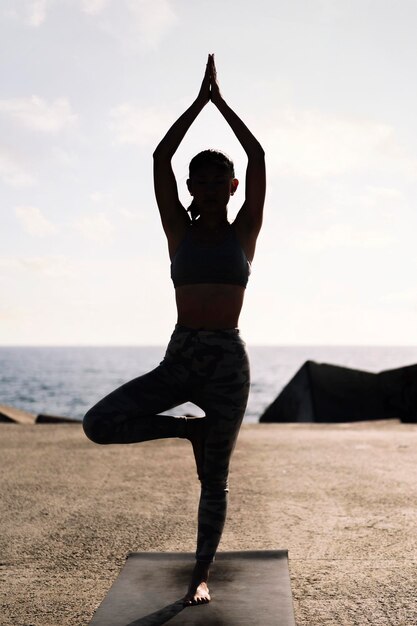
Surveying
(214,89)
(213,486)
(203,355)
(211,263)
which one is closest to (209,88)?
(214,89)

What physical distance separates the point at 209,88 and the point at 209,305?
123 centimetres

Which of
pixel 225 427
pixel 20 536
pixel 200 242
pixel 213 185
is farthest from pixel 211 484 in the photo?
pixel 20 536

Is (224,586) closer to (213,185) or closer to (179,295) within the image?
(179,295)

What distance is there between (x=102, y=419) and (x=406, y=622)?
5.62 feet

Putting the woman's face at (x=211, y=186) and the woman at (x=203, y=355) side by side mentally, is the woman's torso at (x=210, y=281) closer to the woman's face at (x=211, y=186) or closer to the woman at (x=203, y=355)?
the woman at (x=203, y=355)

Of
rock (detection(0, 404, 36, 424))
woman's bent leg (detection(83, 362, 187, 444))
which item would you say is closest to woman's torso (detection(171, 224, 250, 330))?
woman's bent leg (detection(83, 362, 187, 444))

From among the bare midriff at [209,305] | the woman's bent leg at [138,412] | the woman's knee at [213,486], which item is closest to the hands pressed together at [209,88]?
the bare midriff at [209,305]

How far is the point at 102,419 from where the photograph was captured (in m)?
3.25

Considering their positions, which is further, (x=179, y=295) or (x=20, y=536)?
(x=20, y=536)

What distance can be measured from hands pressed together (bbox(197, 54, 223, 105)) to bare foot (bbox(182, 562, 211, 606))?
240 cm

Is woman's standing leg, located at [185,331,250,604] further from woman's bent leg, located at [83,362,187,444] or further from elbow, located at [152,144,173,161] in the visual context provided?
elbow, located at [152,144,173,161]

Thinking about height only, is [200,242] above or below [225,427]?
above

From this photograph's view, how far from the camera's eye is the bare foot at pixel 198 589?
3389 millimetres

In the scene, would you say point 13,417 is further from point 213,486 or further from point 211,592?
point 213,486
